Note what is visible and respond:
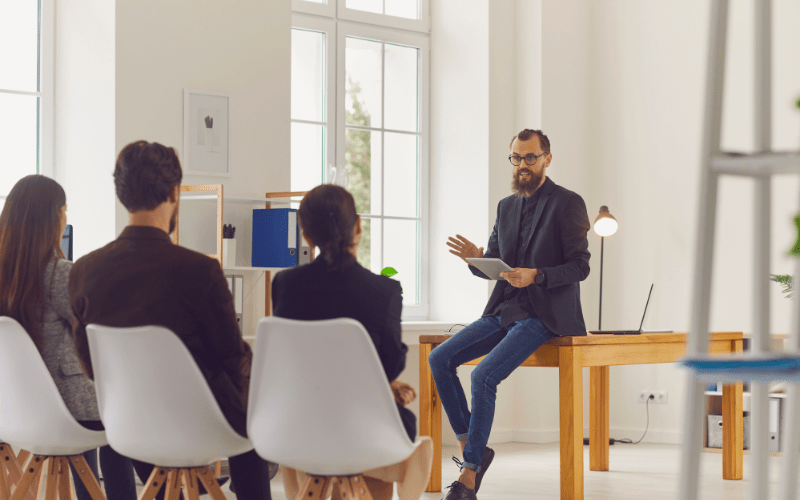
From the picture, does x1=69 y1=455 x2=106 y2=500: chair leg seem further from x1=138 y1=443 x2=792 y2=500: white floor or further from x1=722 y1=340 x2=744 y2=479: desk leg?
x1=722 y1=340 x2=744 y2=479: desk leg

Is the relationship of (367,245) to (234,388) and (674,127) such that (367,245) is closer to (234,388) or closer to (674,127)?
(674,127)

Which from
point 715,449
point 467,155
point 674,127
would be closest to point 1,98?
point 467,155

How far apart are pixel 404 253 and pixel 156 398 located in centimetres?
409

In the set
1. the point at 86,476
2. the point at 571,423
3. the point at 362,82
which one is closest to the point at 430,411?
the point at 571,423

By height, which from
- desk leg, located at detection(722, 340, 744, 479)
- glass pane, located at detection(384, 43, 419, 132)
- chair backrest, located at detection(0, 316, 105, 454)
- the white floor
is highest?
glass pane, located at detection(384, 43, 419, 132)

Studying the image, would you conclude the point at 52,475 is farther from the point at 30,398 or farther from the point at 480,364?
the point at 480,364

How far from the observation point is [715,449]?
5.17 metres

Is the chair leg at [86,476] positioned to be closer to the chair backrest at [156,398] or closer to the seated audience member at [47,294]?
the seated audience member at [47,294]

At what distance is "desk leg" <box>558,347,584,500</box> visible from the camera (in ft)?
12.0

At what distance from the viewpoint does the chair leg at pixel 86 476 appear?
257cm

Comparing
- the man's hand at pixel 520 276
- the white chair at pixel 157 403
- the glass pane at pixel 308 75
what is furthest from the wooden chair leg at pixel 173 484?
the glass pane at pixel 308 75

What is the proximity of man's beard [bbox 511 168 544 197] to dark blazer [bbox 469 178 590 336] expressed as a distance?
4cm

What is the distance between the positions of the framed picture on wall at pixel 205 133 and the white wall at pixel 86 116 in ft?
1.22

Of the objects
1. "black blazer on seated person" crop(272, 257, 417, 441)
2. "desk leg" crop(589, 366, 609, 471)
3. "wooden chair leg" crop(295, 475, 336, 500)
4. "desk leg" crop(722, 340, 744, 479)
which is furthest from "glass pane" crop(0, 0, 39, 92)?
"desk leg" crop(722, 340, 744, 479)
